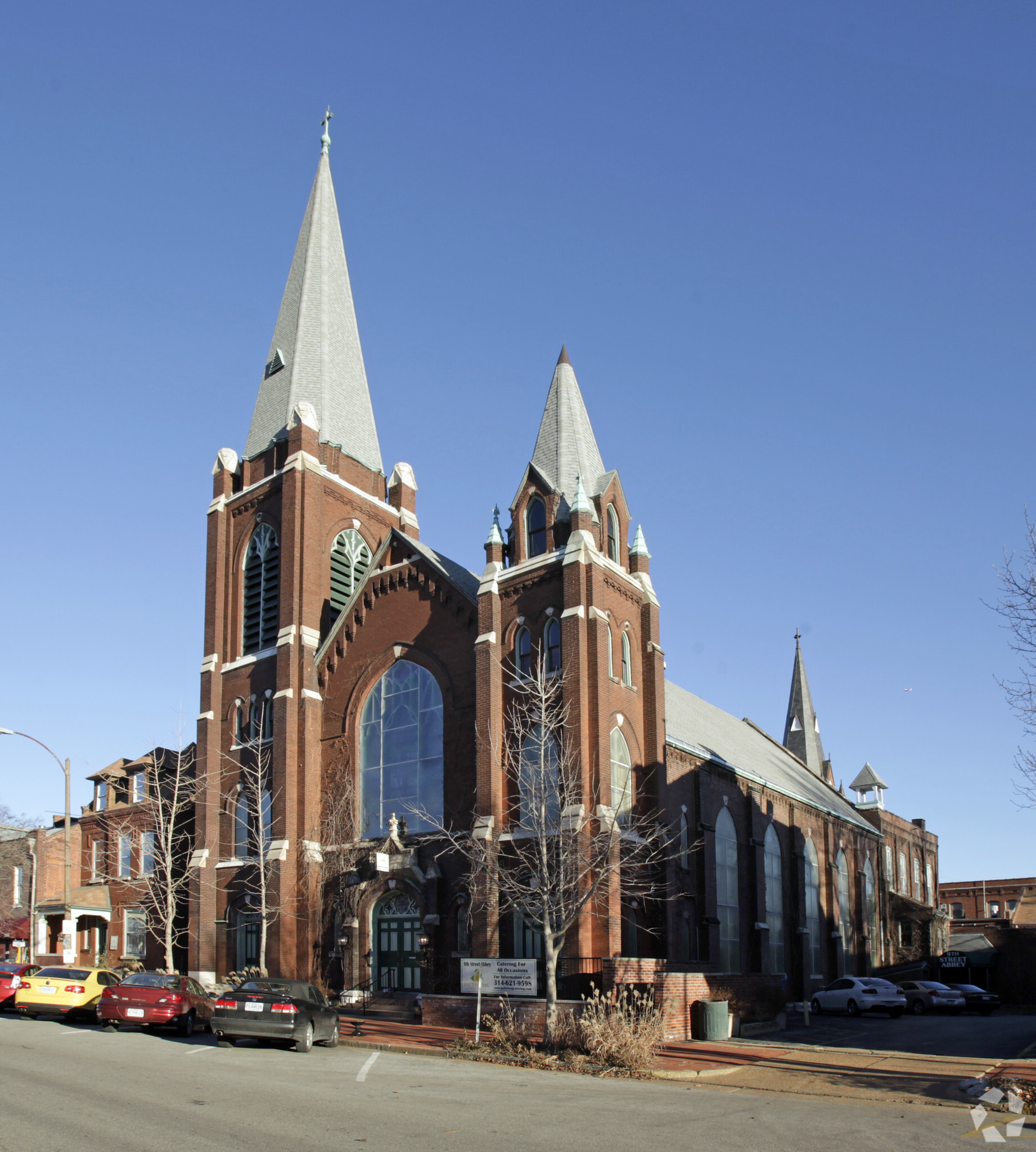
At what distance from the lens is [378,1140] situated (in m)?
11.1

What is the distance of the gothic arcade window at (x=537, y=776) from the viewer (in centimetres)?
2869

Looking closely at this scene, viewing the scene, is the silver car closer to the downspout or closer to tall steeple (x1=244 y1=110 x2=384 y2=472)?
tall steeple (x1=244 y1=110 x2=384 y2=472)

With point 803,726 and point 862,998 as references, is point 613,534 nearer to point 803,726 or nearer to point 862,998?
point 862,998

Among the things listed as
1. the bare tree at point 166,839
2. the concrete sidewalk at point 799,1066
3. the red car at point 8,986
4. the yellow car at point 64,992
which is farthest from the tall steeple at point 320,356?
the concrete sidewalk at point 799,1066

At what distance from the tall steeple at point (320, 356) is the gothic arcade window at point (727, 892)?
19231mm

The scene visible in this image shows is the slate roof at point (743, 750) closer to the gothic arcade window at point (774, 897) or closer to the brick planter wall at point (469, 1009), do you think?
the gothic arcade window at point (774, 897)

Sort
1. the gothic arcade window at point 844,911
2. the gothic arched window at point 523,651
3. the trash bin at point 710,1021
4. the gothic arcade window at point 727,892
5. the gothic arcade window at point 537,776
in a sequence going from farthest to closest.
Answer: the gothic arcade window at point 844,911 → the gothic arcade window at point 727,892 → the gothic arched window at point 523,651 → the gothic arcade window at point 537,776 → the trash bin at point 710,1021

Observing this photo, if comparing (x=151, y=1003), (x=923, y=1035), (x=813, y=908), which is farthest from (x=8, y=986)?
(x=813, y=908)

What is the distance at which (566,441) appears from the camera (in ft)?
116

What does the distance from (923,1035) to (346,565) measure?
24.2m

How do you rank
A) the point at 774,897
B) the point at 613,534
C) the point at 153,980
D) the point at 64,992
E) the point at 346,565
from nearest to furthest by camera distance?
the point at 153,980 < the point at 64,992 < the point at 613,534 < the point at 346,565 < the point at 774,897

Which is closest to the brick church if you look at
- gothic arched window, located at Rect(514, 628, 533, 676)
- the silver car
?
gothic arched window, located at Rect(514, 628, 533, 676)

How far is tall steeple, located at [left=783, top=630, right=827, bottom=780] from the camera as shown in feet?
230

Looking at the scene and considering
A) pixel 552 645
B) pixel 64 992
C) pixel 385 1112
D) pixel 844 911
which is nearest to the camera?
pixel 385 1112
